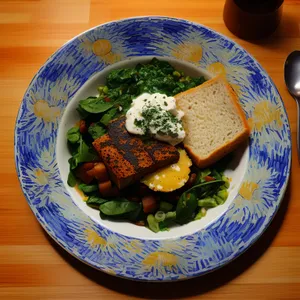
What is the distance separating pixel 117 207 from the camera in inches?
98.3

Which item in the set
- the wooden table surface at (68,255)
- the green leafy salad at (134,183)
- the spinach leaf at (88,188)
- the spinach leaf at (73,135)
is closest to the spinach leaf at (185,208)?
the green leafy salad at (134,183)

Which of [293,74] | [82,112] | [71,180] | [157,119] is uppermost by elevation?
[293,74]

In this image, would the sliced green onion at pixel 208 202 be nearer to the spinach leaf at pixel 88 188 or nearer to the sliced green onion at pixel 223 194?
the sliced green onion at pixel 223 194

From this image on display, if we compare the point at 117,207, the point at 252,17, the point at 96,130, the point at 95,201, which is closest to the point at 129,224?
the point at 117,207

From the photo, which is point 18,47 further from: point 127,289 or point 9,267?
point 127,289

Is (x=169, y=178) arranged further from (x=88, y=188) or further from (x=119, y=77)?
(x=119, y=77)

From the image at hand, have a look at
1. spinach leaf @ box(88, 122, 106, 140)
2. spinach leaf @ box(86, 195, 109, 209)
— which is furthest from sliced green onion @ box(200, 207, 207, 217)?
spinach leaf @ box(88, 122, 106, 140)

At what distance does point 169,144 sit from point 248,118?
19.8 inches

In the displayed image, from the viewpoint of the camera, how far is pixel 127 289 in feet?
7.68

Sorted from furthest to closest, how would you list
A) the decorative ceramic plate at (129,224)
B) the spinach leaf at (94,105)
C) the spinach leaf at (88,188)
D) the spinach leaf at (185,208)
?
the spinach leaf at (94,105) < the spinach leaf at (88,188) < the spinach leaf at (185,208) < the decorative ceramic plate at (129,224)

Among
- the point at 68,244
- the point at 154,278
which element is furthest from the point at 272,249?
the point at 68,244

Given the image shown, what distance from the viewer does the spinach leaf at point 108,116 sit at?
8.85ft

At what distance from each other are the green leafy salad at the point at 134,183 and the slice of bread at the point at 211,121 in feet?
0.37

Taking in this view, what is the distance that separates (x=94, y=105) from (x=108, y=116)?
0.11 metres
